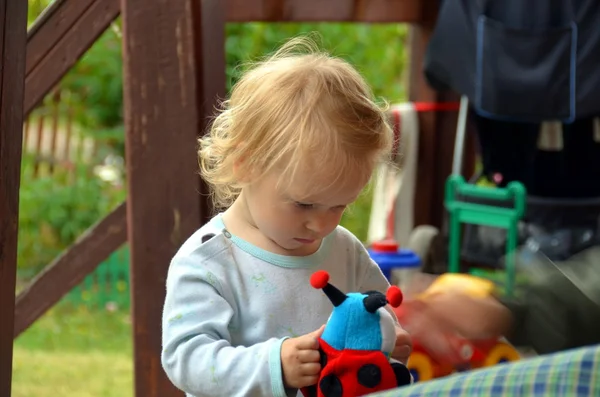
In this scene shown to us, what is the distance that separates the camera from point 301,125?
169 centimetres

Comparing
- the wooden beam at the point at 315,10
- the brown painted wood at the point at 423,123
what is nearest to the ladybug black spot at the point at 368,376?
the wooden beam at the point at 315,10

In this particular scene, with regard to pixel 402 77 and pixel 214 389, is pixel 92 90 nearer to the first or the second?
pixel 402 77

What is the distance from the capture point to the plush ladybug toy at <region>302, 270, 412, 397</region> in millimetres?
1584

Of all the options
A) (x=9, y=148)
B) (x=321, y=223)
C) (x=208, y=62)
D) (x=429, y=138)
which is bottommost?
(x=429, y=138)

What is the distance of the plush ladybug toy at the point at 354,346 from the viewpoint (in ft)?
5.20

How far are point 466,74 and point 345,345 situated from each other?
122 inches

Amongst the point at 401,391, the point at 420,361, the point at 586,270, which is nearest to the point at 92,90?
the point at 420,361

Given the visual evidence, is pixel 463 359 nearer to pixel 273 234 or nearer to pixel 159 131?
pixel 159 131

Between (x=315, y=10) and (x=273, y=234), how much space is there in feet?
8.18

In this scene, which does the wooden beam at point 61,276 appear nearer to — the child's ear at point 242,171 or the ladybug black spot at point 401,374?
the child's ear at point 242,171

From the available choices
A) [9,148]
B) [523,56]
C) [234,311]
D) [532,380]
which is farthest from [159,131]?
[523,56]

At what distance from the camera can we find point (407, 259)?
4.07 m

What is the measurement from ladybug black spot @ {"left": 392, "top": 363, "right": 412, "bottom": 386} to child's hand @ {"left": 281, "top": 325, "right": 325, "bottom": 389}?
0.43 feet

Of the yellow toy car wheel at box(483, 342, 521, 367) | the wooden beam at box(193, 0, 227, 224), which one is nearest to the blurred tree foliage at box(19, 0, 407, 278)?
the yellow toy car wheel at box(483, 342, 521, 367)
